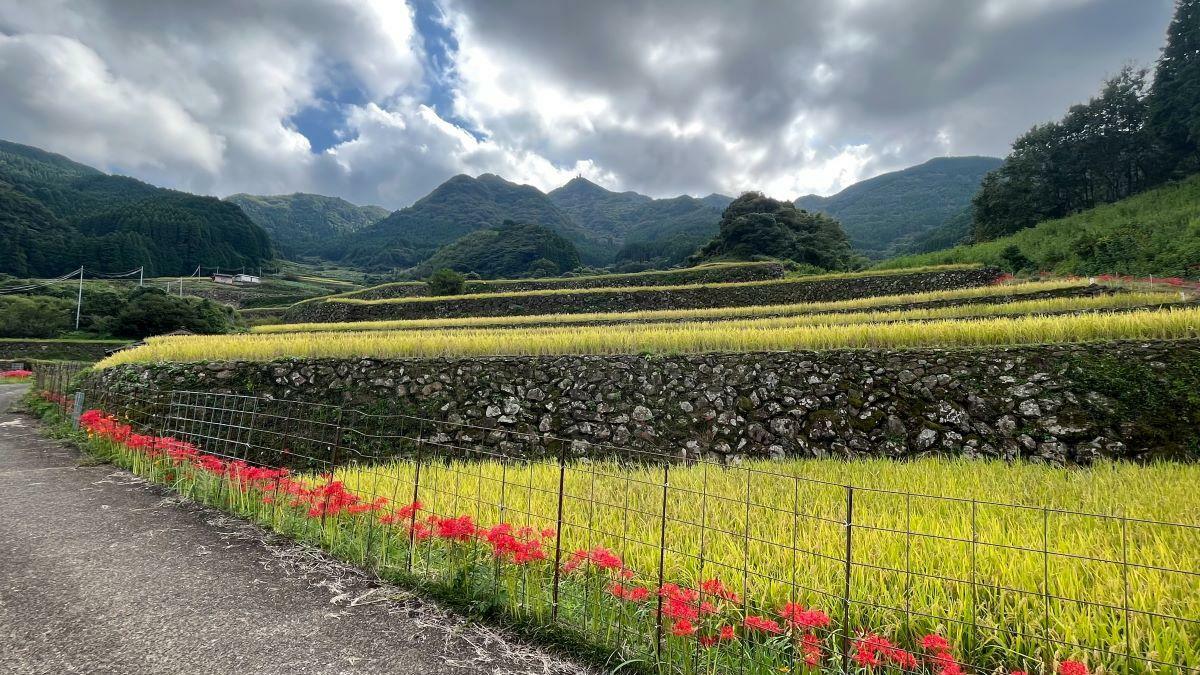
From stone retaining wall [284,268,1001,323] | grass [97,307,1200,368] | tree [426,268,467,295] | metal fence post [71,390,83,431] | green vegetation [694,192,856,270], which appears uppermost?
green vegetation [694,192,856,270]

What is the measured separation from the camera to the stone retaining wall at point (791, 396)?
18.7 ft

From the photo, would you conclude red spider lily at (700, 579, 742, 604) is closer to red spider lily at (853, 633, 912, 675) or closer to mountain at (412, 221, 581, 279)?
red spider lily at (853, 633, 912, 675)

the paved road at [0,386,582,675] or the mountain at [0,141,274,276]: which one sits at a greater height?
the mountain at [0,141,274,276]

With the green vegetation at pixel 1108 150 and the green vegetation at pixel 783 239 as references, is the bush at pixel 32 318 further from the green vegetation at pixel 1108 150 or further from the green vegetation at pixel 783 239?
the green vegetation at pixel 1108 150

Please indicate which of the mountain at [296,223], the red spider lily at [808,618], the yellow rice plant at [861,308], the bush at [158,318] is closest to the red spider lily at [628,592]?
the red spider lily at [808,618]

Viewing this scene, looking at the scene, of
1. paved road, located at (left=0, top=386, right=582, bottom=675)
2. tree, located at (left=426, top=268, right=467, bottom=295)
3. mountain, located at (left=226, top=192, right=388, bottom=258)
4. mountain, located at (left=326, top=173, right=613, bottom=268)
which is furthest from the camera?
mountain, located at (left=226, top=192, right=388, bottom=258)

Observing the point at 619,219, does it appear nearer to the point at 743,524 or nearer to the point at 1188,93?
the point at 1188,93

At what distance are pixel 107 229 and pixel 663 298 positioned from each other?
117385mm

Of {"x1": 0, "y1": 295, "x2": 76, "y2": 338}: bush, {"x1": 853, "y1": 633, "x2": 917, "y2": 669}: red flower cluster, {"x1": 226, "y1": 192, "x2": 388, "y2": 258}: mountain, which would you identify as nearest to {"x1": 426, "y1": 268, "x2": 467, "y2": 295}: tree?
{"x1": 0, "y1": 295, "x2": 76, "y2": 338}: bush

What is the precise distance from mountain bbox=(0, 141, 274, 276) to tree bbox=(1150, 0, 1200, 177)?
123126mm

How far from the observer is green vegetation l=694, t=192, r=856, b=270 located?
127ft

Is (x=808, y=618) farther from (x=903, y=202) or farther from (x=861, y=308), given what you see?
(x=903, y=202)

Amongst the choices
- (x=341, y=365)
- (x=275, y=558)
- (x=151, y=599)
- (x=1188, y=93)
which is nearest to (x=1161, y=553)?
(x=275, y=558)

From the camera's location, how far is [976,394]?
6.34m
